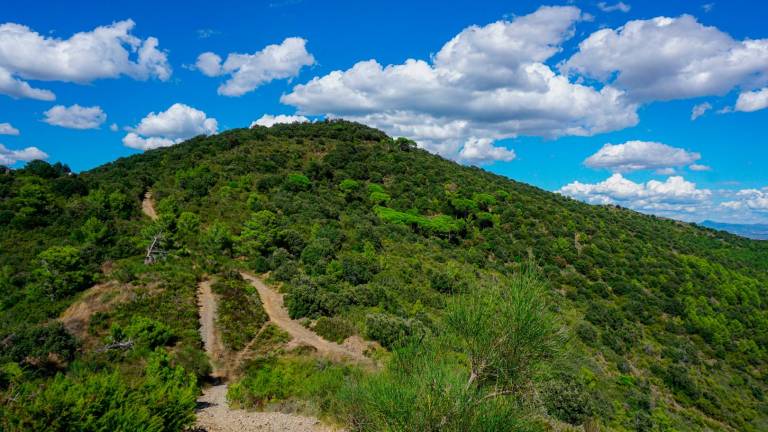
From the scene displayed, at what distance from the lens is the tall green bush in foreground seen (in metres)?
5.00

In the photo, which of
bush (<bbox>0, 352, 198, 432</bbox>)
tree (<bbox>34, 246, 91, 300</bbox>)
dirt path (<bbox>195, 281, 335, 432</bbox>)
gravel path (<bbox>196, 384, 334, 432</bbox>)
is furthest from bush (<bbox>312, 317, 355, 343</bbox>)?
tree (<bbox>34, 246, 91, 300</bbox>)

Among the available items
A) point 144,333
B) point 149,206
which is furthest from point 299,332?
point 149,206

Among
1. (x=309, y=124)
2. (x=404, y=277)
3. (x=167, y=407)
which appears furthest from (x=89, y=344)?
(x=309, y=124)

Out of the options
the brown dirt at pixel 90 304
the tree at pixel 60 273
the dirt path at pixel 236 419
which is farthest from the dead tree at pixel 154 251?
the dirt path at pixel 236 419

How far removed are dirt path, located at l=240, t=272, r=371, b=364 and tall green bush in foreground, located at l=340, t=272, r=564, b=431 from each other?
38.3 feet

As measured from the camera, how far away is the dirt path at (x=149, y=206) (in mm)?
36803

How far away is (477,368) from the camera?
634 centimetres

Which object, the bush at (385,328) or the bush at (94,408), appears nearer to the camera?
the bush at (94,408)

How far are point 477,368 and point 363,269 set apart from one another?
23.8 meters

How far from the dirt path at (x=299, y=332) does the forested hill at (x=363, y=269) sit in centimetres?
86

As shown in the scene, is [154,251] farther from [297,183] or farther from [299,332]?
[297,183]

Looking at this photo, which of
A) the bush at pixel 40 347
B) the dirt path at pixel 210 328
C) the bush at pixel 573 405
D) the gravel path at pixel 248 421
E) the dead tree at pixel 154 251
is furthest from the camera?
the dead tree at pixel 154 251

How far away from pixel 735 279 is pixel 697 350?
23.9 meters

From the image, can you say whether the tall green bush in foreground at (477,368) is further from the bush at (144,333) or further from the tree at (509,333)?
the bush at (144,333)
